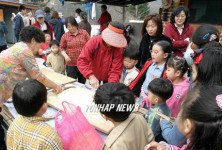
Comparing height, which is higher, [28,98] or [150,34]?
[150,34]

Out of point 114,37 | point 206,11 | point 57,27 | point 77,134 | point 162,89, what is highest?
point 206,11

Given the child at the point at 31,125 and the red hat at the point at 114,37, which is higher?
the red hat at the point at 114,37

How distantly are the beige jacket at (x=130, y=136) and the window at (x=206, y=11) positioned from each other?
405cm

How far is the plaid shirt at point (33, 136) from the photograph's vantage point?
1.01m

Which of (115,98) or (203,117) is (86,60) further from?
(203,117)

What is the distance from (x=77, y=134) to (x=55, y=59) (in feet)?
7.15

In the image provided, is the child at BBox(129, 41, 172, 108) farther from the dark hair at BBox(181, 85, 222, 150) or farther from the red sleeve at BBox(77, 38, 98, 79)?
the dark hair at BBox(181, 85, 222, 150)

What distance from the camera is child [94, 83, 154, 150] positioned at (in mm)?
924

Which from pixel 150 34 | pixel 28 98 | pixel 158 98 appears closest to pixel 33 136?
pixel 28 98

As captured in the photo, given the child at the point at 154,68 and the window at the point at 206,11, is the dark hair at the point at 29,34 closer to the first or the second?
the child at the point at 154,68

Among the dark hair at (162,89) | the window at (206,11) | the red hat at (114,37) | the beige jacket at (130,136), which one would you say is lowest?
the beige jacket at (130,136)

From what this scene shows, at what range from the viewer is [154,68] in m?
1.93

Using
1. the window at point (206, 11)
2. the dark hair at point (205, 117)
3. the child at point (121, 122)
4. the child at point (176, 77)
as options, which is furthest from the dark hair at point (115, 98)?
the window at point (206, 11)

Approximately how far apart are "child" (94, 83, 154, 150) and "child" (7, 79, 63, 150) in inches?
14.4
